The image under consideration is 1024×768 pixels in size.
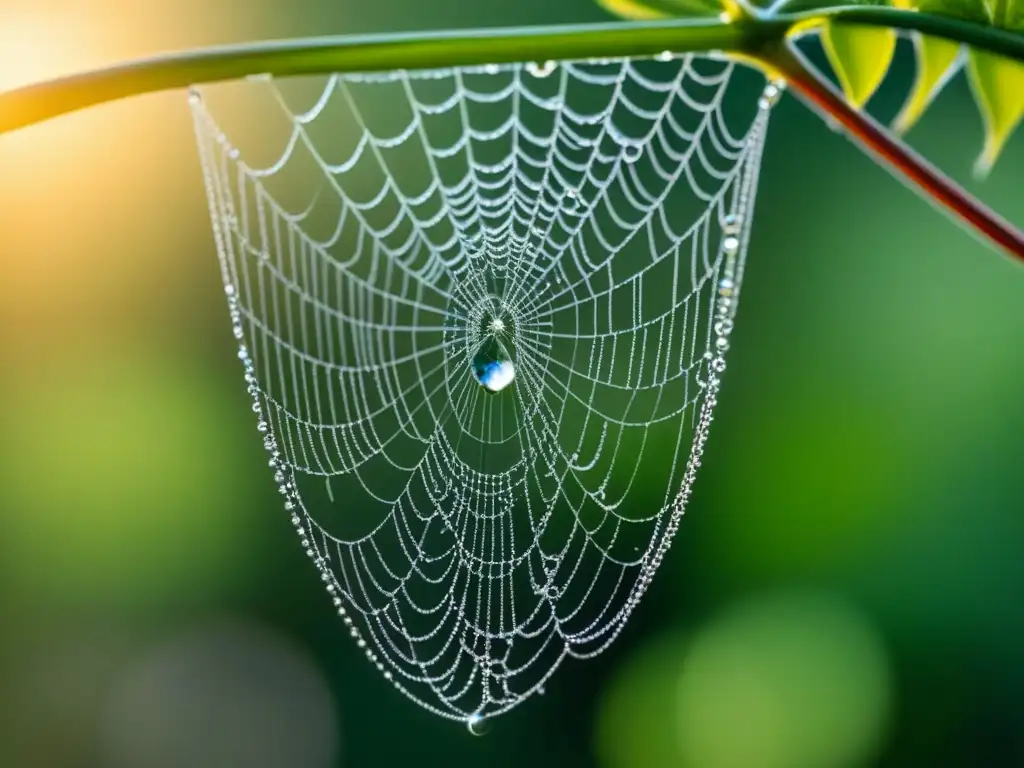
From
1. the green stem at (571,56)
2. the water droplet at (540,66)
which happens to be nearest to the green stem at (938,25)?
the green stem at (571,56)

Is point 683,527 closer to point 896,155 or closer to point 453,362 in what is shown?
point 453,362

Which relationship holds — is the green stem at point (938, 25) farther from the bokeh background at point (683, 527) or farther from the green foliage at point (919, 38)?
the bokeh background at point (683, 527)

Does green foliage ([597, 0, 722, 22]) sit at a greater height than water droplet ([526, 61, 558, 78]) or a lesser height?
greater

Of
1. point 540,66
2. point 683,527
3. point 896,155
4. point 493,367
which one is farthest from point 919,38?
point 683,527

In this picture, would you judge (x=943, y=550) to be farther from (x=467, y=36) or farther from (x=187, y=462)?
(x=467, y=36)

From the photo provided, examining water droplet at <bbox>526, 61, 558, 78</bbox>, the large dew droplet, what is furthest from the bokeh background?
water droplet at <bbox>526, 61, 558, 78</bbox>

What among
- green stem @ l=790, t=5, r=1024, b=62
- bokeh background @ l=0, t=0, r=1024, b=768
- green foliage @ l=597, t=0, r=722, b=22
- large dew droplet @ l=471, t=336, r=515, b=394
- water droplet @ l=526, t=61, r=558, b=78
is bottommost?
bokeh background @ l=0, t=0, r=1024, b=768

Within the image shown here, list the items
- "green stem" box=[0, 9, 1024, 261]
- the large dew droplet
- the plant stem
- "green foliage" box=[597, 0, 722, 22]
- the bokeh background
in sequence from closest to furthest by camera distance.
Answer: "green stem" box=[0, 9, 1024, 261] < the plant stem < "green foliage" box=[597, 0, 722, 22] < the large dew droplet < the bokeh background

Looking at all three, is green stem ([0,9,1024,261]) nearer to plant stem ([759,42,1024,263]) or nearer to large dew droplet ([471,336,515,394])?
plant stem ([759,42,1024,263])
